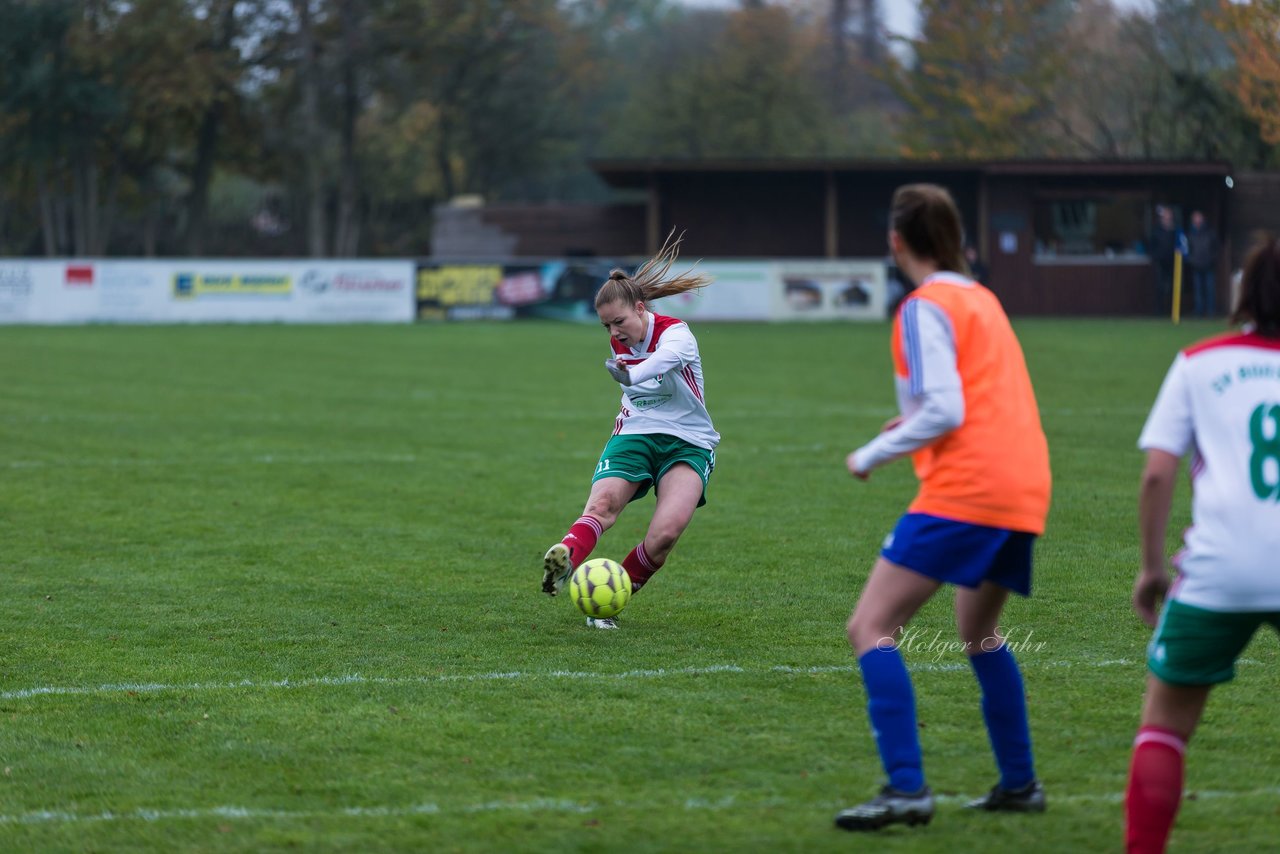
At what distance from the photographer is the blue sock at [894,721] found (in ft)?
13.5

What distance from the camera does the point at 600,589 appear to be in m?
6.70

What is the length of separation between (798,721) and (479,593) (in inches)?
107

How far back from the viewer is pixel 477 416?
16.0 m

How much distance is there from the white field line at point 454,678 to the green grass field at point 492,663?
0.8 inches

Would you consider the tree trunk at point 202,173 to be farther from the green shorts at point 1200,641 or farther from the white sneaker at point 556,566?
the green shorts at point 1200,641

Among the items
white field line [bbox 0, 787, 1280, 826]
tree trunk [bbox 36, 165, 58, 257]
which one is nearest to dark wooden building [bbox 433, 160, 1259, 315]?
tree trunk [bbox 36, 165, 58, 257]

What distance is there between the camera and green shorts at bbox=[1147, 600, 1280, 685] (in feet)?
11.7

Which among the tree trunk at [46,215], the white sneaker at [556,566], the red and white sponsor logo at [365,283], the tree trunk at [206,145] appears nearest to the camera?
the white sneaker at [556,566]

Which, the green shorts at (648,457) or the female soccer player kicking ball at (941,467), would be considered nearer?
the female soccer player kicking ball at (941,467)

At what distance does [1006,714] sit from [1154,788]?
0.64 metres

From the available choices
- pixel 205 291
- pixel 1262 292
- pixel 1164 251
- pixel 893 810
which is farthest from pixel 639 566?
pixel 1164 251

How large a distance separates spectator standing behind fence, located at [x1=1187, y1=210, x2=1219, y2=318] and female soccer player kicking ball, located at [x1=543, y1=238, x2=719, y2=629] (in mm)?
28464

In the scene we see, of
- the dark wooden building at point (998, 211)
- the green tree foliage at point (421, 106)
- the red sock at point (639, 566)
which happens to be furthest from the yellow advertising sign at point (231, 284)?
the red sock at point (639, 566)

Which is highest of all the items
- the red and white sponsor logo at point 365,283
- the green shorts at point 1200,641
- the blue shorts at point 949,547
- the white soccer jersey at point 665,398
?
the red and white sponsor logo at point 365,283
